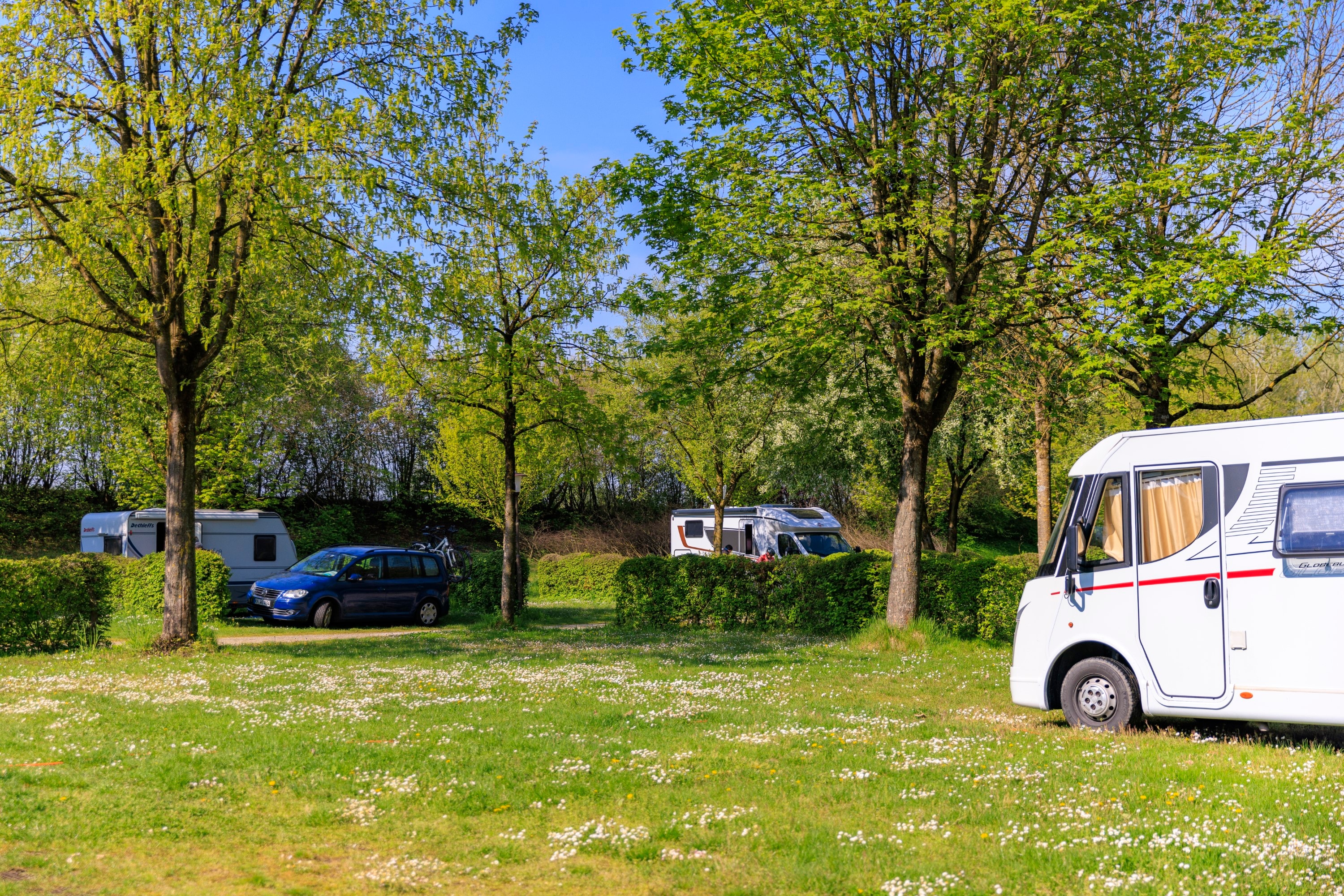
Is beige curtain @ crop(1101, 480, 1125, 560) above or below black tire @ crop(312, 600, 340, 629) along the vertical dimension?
above

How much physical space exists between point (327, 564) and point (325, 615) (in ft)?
4.10

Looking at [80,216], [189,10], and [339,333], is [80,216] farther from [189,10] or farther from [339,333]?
[339,333]

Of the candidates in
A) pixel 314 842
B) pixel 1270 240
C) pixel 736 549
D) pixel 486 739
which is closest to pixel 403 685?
pixel 486 739

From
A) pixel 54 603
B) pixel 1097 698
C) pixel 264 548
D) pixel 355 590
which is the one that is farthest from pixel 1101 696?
pixel 264 548

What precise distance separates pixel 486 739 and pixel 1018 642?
16.5 feet

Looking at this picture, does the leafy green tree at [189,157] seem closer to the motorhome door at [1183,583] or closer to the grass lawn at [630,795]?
the grass lawn at [630,795]

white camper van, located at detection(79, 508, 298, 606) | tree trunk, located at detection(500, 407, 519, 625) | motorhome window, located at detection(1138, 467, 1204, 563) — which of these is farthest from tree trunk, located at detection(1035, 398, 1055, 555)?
white camper van, located at detection(79, 508, 298, 606)

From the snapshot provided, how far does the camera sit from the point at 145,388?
28109 millimetres

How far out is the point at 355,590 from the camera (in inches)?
838

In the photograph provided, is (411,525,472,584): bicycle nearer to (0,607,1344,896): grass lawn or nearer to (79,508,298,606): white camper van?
(79,508,298,606): white camper van

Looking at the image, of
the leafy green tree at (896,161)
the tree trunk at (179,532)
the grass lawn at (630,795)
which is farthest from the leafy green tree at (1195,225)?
the tree trunk at (179,532)

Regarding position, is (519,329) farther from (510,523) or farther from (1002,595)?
(1002,595)

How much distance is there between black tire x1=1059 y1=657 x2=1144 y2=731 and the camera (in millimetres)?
8492

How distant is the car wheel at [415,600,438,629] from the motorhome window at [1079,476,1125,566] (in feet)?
54.6
